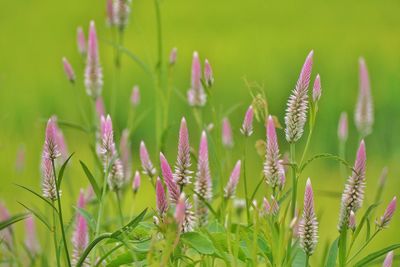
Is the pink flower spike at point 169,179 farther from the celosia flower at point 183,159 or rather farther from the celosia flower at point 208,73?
the celosia flower at point 208,73

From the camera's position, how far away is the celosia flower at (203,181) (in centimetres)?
138

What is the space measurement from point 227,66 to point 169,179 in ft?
11.7

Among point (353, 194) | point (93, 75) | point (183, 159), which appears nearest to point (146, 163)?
point (183, 159)

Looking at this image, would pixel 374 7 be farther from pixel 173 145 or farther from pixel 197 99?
pixel 197 99

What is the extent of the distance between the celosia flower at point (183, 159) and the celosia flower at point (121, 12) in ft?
3.22

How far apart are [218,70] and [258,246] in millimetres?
3392

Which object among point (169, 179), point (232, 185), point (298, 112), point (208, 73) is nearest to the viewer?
point (169, 179)

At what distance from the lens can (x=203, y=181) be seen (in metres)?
1.45

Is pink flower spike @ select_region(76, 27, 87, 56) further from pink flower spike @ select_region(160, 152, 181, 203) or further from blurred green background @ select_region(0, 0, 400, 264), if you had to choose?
pink flower spike @ select_region(160, 152, 181, 203)

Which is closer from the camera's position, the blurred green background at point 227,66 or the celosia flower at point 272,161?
the celosia flower at point 272,161

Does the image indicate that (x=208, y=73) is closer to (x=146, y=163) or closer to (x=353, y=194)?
(x=146, y=163)

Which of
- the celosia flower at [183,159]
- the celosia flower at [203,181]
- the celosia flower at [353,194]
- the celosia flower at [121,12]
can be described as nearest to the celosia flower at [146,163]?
the celosia flower at [203,181]

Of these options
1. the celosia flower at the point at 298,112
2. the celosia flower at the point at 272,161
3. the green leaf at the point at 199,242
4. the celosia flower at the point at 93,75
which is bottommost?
the green leaf at the point at 199,242

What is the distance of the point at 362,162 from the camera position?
1.41 metres
